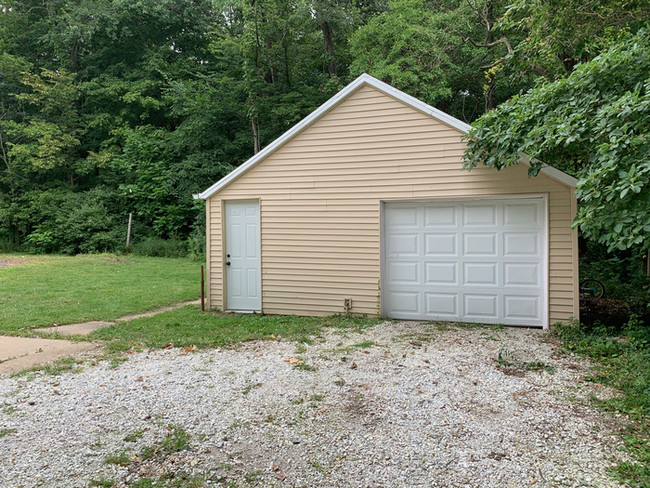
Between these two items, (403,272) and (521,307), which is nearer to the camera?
(521,307)

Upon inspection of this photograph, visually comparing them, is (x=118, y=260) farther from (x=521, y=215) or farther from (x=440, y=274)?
(x=521, y=215)

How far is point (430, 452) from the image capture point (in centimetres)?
296

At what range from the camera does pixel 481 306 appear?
22.4 ft

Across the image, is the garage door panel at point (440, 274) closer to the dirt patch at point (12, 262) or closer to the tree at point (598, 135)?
the tree at point (598, 135)

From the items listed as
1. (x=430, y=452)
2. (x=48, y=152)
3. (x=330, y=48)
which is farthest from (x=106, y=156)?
(x=430, y=452)

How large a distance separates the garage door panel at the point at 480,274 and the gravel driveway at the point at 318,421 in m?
1.60

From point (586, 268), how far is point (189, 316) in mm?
10280

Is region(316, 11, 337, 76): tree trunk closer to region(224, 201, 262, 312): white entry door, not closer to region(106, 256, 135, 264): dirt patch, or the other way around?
region(106, 256, 135, 264): dirt patch

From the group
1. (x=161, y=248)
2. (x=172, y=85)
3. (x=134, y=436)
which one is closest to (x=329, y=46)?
(x=172, y=85)

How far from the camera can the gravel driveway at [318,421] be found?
273 centimetres

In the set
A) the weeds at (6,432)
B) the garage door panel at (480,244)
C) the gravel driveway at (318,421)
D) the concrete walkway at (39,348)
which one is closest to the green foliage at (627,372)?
the gravel driveway at (318,421)

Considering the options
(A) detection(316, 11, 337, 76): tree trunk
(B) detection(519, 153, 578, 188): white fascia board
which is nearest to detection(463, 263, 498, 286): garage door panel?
(B) detection(519, 153, 578, 188): white fascia board

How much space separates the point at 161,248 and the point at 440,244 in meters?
13.6

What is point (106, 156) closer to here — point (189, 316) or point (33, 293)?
→ point (33, 293)
